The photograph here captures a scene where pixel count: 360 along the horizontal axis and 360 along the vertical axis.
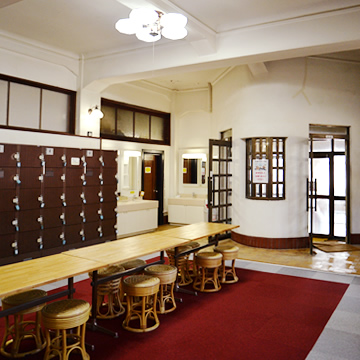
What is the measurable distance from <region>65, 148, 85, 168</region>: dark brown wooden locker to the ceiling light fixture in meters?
2.92

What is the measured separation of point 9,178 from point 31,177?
14.2 inches

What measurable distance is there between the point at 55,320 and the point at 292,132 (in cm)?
560

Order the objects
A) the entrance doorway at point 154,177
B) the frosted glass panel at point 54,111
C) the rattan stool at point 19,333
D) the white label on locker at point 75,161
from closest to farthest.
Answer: the rattan stool at point 19,333 < the white label on locker at point 75,161 < the frosted glass panel at point 54,111 < the entrance doorway at point 154,177

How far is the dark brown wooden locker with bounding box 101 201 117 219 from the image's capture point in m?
6.88

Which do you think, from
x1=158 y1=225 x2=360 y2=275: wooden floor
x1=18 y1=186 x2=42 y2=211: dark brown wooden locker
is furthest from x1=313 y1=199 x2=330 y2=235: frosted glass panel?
x1=18 y1=186 x2=42 y2=211: dark brown wooden locker

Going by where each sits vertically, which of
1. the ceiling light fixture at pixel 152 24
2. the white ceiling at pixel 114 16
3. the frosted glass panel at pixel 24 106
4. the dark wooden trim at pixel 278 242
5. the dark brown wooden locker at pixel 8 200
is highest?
the white ceiling at pixel 114 16

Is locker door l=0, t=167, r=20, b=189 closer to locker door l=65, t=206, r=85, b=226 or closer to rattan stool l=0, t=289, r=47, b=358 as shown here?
locker door l=65, t=206, r=85, b=226

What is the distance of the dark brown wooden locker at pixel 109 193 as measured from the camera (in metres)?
6.89

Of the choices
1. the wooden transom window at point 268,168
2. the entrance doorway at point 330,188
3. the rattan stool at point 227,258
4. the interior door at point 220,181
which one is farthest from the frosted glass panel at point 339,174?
the rattan stool at point 227,258

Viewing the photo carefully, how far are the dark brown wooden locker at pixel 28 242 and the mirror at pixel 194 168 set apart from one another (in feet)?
16.2

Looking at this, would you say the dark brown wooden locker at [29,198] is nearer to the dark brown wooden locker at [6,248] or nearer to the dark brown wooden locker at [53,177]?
the dark brown wooden locker at [53,177]

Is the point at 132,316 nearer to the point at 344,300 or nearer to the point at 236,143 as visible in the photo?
the point at 344,300

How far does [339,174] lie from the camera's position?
301 inches

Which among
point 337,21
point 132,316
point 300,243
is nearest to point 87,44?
point 337,21
